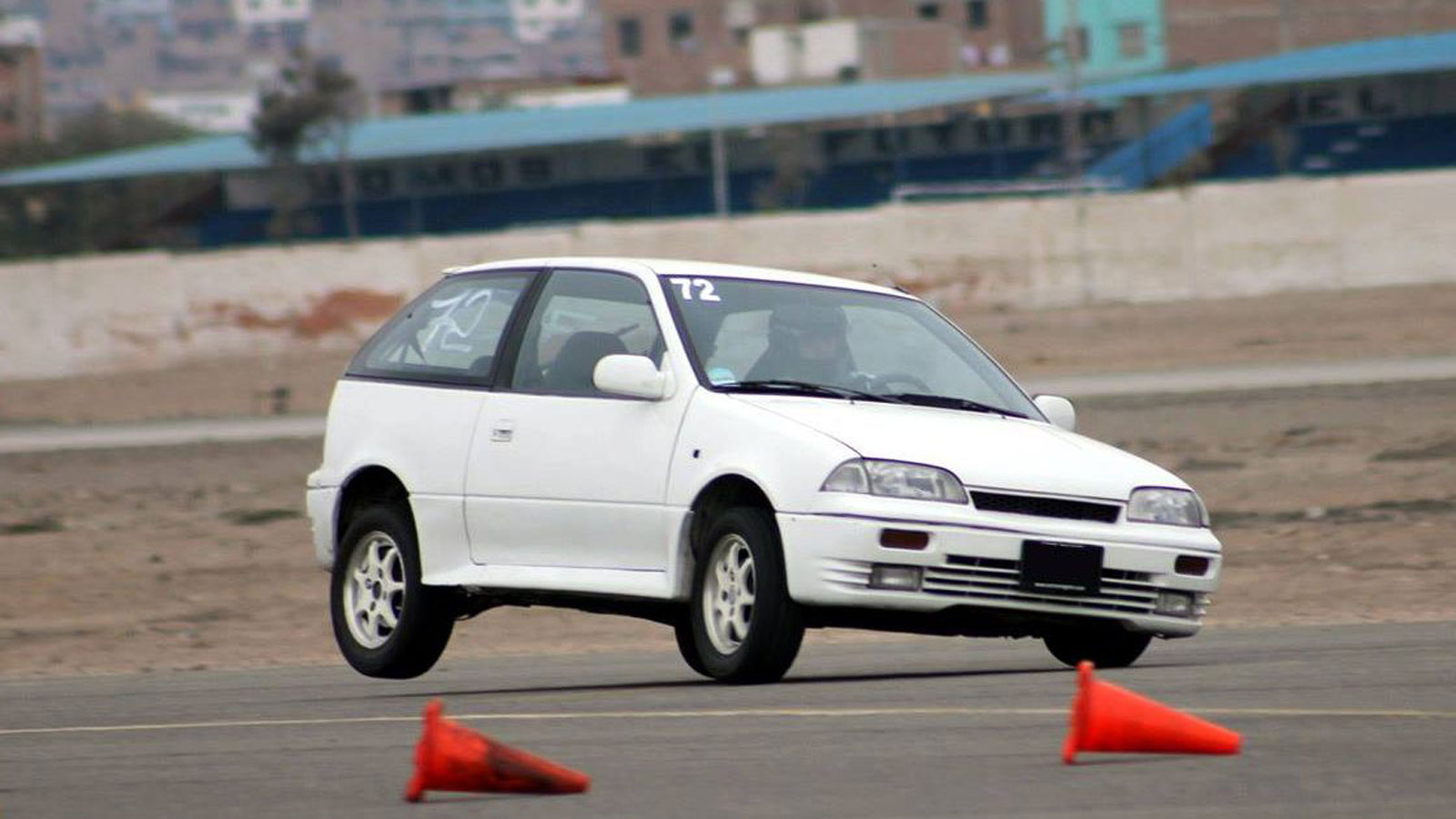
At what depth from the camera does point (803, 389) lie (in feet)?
32.0

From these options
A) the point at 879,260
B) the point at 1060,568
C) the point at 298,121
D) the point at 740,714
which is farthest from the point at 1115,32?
the point at 740,714

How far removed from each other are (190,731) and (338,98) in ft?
224

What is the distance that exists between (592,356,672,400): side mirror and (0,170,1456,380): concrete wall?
28.6 metres

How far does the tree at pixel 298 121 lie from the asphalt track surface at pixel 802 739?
189ft

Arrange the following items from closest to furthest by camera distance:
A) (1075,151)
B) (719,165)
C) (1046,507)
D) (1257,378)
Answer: (1046,507) → (1257,378) → (1075,151) → (719,165)

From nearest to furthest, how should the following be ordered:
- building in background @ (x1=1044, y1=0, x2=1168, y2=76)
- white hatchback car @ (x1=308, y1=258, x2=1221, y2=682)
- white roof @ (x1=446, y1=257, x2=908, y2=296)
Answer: white hatchback car @ (x1=308, y1=258, x2=1221, y2=682) < white roof @ (x1=446, y1=257, x2=908, y2=296) < building in background @ (x1=1044, y1=0, x2=1168, y2=76)

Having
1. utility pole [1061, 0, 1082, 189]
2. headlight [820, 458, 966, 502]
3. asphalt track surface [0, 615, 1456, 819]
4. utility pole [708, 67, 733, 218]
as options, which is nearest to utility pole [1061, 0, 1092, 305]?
utility pole [1061, 0, 1082, 189]

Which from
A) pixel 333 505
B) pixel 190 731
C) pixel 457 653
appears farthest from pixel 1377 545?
pixel 190 731

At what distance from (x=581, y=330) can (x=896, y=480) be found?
5.70 feet

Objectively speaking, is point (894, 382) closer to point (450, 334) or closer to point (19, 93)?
point (450, 334)

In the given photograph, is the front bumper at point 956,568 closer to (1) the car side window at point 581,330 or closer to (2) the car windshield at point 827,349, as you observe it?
(2) the car windshield at point 827,349

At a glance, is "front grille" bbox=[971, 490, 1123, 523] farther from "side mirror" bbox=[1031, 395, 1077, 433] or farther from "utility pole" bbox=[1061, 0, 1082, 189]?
"utility pole" bbox=[1061, 0, 1082, 189]

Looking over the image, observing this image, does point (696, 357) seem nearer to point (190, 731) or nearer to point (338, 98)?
point (190, 731)

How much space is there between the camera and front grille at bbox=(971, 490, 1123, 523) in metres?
9.15
